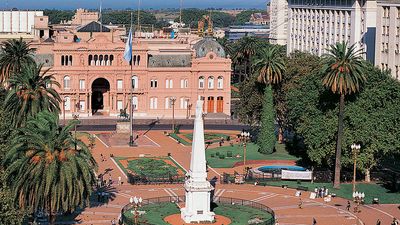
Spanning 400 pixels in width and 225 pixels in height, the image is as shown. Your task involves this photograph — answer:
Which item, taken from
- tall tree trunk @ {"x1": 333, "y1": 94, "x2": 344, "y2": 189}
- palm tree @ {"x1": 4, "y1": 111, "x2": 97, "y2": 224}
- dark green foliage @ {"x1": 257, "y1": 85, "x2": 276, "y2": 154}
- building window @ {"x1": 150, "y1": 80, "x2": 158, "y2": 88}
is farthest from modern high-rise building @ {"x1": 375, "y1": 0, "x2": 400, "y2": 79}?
palm tree @ {"x1": 4, "y1": 111, "x2": 97, "y2": 224}

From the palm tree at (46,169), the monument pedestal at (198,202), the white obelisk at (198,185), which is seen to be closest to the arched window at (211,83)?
the white obelisk at (198,185)

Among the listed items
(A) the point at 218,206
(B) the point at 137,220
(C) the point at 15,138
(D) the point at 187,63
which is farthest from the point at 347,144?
(D) the point at 187,63

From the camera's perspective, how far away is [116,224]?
79375 millimetres

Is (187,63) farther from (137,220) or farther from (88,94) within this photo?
(137,220)

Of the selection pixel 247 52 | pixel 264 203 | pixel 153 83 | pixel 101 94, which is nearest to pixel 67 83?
pixel 101 94

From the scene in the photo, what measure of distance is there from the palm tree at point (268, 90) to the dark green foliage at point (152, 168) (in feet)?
44.6

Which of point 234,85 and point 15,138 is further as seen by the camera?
point 234,85

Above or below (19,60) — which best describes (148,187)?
below

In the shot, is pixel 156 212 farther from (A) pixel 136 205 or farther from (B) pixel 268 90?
(B) pixel 268 90

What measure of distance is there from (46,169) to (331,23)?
106815 mm

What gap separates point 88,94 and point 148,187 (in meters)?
58.8

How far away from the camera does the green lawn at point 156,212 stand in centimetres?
7975

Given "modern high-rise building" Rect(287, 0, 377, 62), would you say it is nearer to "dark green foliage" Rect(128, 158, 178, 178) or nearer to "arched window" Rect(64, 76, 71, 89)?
"dark green foliage" Rect(128, 158, 178, 178)

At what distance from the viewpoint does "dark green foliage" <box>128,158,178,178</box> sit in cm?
10464
